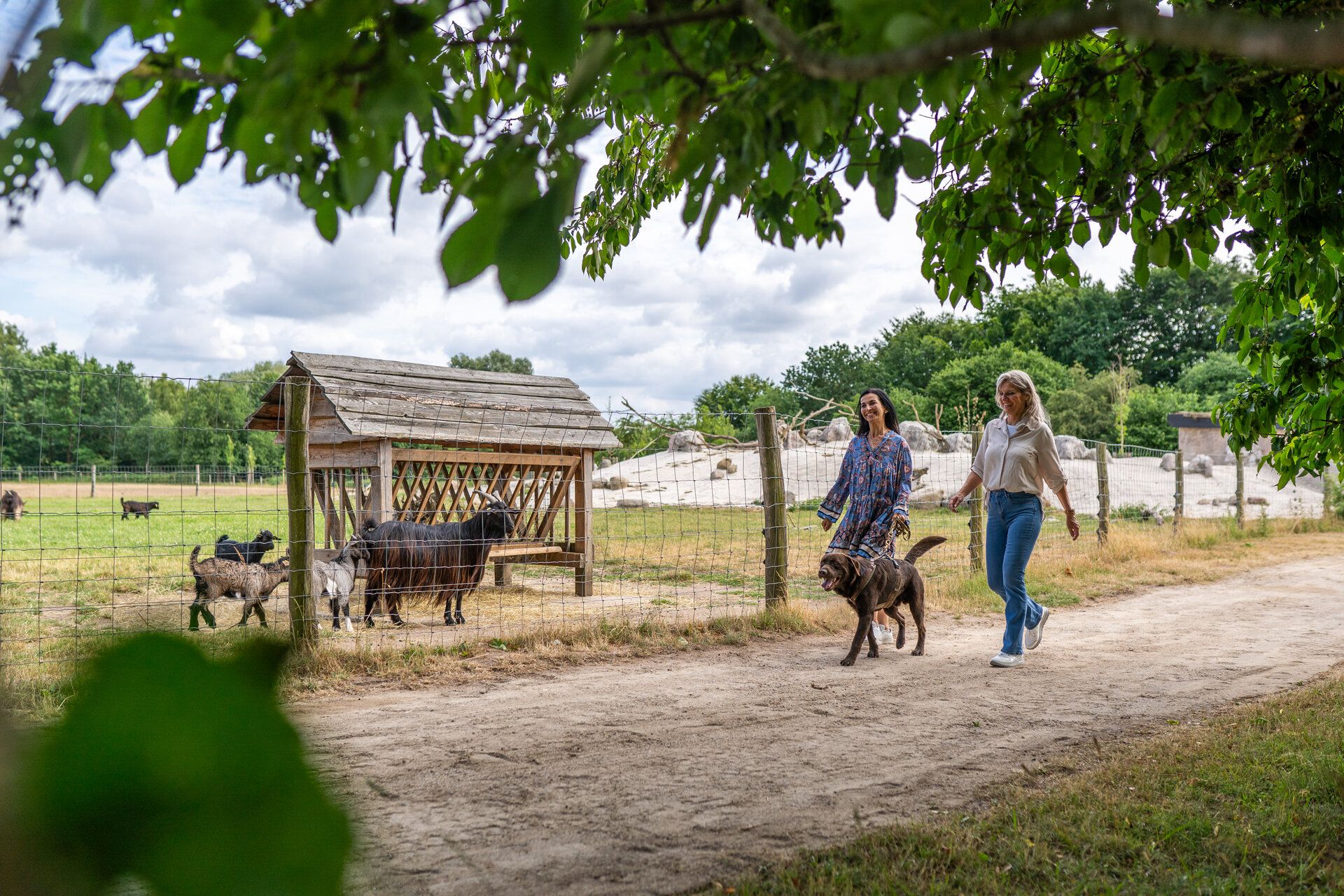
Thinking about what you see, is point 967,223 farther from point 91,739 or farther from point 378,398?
point 378,398

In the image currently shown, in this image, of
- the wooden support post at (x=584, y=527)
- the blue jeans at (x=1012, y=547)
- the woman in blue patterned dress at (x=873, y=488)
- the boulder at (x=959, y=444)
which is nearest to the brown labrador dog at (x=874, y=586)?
the woman in blue patterned dress at (x=873, y=488)

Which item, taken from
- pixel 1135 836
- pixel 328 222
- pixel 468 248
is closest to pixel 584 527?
pixel 1135 836

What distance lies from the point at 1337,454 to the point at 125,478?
34.7 feet

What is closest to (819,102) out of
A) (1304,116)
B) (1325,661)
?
(1304,116)

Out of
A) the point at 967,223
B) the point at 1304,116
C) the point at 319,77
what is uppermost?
the point at 1304,116

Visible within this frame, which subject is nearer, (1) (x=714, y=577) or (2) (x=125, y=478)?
(2) (x=125, y=478)

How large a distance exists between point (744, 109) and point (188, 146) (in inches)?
35.4

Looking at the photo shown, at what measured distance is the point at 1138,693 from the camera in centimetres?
591

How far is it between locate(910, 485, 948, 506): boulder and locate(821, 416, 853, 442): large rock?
8.64 metres

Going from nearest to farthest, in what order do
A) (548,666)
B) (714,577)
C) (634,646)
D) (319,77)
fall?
(319,77), (548,666), (634,646), (714,577)

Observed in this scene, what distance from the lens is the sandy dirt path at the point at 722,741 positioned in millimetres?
3426

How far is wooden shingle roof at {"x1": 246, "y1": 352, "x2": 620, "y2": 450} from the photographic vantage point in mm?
→ 10078

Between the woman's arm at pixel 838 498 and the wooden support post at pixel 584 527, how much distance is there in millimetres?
3640

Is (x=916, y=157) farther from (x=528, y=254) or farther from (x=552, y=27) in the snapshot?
(x=528, y=254)
